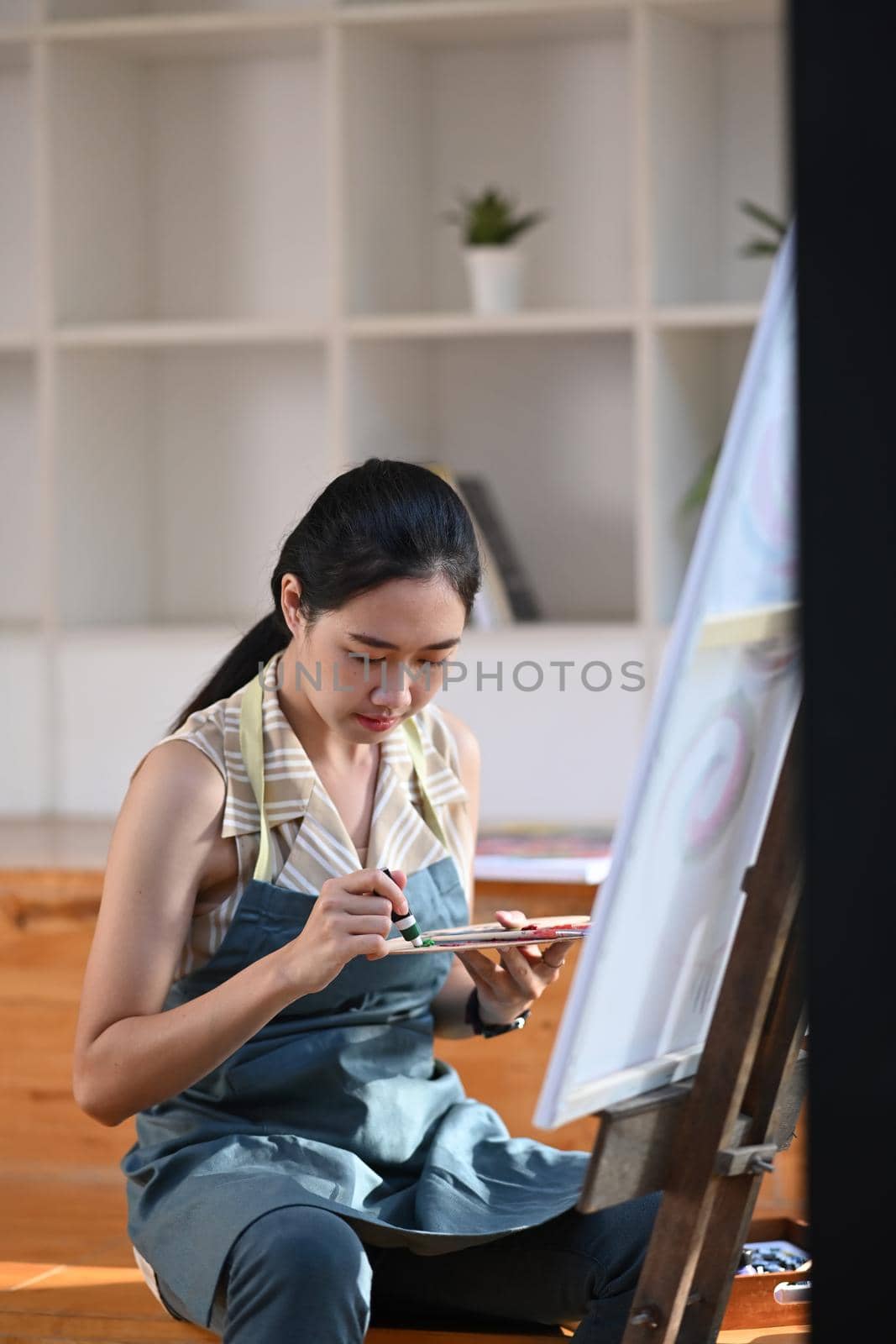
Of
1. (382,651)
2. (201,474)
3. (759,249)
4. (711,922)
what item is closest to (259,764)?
(382,651)

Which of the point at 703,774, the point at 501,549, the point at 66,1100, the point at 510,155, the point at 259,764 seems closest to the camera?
the point at 703,774

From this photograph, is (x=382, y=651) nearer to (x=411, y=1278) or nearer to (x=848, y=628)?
(x=411, y=1278)

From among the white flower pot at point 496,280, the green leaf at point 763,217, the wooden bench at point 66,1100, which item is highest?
the green leaf at point 763,217

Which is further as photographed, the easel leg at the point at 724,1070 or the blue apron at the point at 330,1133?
the blue apron at the point at 330,1133

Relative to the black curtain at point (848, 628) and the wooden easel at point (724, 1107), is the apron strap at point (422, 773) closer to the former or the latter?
the wooden easel at point (724, 1107)

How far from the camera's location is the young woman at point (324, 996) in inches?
55.1

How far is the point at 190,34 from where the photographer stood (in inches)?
108

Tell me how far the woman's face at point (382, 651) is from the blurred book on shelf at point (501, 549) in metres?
1.19

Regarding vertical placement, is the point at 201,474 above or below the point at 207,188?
below

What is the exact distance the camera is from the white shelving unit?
2.64 metres

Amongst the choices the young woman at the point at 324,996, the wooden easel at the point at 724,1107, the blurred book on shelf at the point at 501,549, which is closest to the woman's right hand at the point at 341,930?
the young woman at the point at 324,996

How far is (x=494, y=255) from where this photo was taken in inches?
106

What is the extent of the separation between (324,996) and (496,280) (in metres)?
1.45

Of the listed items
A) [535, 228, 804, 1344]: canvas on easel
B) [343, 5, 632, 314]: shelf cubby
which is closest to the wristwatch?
[535, 228, 804, 1344]: canvas on easel
